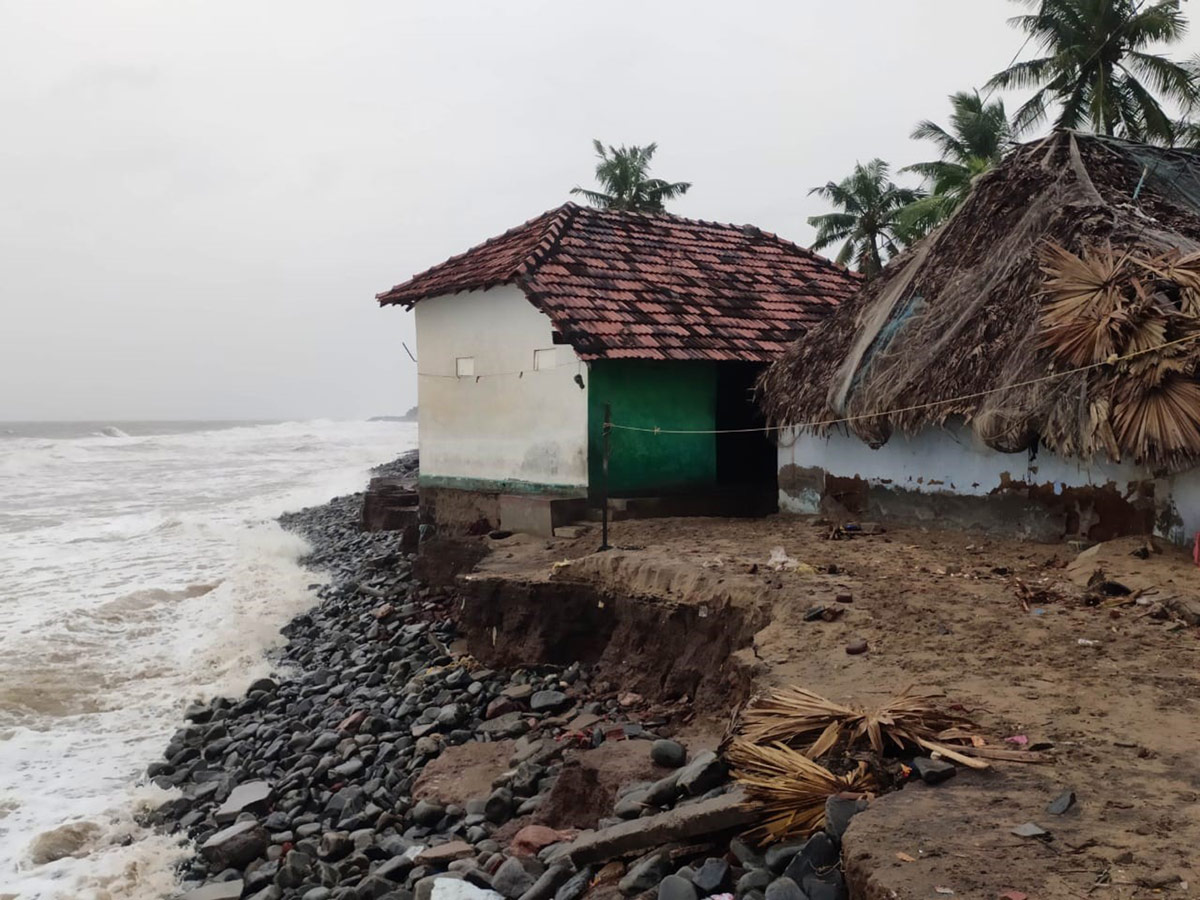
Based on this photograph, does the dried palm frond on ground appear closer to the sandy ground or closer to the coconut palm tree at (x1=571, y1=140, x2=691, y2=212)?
the sandy ground

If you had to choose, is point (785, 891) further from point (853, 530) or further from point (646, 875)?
point (853, 530)

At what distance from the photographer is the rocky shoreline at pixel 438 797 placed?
409 centimetres

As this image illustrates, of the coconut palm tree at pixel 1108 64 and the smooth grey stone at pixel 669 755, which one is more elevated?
the coconut palm tree at pixel 1108 64

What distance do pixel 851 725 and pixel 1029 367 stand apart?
17.2ft

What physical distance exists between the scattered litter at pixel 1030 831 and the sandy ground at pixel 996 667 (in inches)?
1.3

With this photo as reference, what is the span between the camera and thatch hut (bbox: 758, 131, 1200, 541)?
715 centimetres

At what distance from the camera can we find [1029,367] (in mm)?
8102

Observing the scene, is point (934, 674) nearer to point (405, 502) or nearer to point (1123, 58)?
point (405, 502)

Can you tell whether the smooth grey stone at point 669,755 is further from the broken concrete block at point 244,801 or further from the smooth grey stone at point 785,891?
the broken concrete block at point 244,801

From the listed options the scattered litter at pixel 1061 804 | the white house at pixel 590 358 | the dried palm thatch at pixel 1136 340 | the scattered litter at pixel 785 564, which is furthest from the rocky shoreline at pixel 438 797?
the dried palm thatch at pixel 1136 340

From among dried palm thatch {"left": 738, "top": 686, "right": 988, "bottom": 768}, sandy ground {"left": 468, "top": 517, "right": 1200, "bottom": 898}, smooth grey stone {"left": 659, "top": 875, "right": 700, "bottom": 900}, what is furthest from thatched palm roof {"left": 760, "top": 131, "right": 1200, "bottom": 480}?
smooth grey stone {"left": 659, "top": 875, "right": 700, "bottom": 900}

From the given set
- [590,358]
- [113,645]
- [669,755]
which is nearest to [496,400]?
[590,358]

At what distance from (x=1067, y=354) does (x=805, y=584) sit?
310 cm

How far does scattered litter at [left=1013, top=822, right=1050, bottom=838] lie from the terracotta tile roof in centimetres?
805
